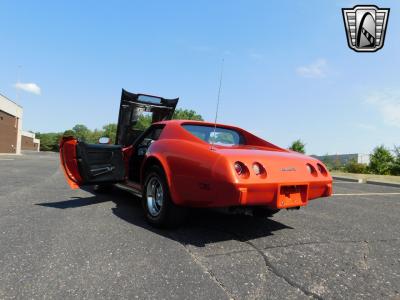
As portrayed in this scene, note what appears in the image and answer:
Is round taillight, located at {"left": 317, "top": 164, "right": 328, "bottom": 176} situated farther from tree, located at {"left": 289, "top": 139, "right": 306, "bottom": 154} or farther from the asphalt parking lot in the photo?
tree, located at {"left": 289, "top": 139, "right": 306, "bottom": 154}

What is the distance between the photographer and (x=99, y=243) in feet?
12.0

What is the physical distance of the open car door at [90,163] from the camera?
5.54 metres

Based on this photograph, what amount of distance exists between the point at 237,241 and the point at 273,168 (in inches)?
34.8

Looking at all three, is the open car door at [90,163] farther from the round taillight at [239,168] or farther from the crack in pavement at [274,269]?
the round taillight at [239,168]

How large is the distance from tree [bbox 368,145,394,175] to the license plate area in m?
25.0

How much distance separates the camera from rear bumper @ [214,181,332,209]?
3.38m

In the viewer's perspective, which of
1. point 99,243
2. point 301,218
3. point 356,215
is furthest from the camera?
point 356,215

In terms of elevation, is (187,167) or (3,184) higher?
(187,167)

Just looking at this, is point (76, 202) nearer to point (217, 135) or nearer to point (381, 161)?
point (217, 135)

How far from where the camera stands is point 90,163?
5637 millimetres

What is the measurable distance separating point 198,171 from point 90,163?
2582 mm

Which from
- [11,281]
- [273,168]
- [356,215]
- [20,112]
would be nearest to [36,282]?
[11,281]

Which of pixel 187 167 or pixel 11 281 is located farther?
pixel 187 167

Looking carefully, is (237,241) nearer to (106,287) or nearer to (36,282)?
(106,287)
